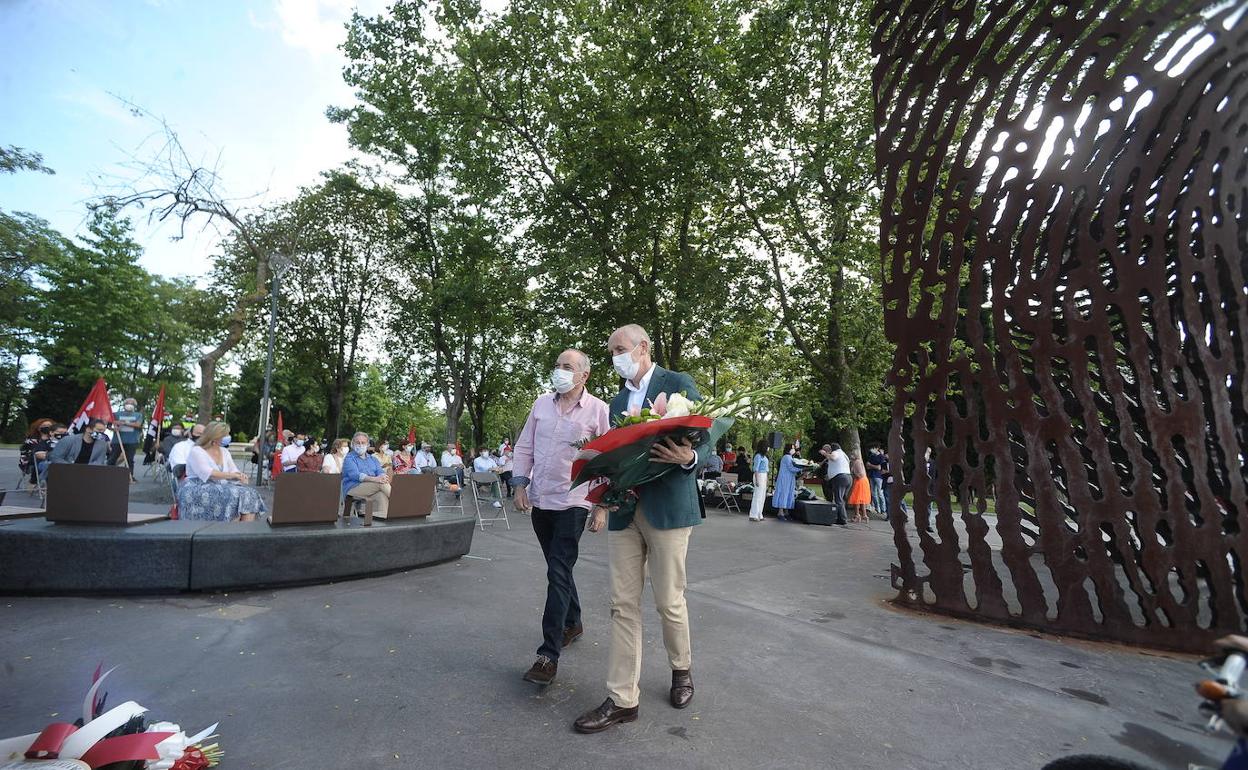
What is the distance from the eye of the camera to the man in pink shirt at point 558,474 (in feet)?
12.7

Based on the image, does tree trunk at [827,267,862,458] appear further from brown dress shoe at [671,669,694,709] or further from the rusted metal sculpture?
brown dress shoe at [671,669,694,709]

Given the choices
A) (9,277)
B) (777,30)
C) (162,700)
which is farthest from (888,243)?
(9,277)

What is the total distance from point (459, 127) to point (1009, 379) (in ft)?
53.7

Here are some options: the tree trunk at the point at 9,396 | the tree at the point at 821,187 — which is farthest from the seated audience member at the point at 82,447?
the tree trunk at the point at 9,396

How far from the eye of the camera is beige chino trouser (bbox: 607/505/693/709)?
3.20 m

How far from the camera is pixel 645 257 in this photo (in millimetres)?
19406

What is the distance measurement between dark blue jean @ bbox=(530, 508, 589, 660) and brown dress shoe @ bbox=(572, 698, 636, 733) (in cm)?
63

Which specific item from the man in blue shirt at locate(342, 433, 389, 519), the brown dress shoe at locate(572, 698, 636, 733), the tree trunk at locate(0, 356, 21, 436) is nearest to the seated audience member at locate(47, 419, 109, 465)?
the man in blue shirt at locate(342, 433, 389, 519)

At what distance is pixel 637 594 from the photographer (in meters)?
3.37

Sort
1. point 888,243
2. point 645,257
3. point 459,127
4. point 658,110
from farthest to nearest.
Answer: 1. point 645,257
2. point 459,127
3. point 658,110
4. point 888,243

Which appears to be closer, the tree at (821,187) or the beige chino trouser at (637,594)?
the beige chino trouser at (637,594)

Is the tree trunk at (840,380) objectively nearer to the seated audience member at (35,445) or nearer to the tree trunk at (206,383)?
the tree trunk at (206,383)

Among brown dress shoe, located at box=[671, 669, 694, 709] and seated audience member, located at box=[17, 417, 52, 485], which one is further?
seated audience member, located at box=[17, 417, 52, 485]

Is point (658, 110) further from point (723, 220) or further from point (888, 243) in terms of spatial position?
point (888, 243)
